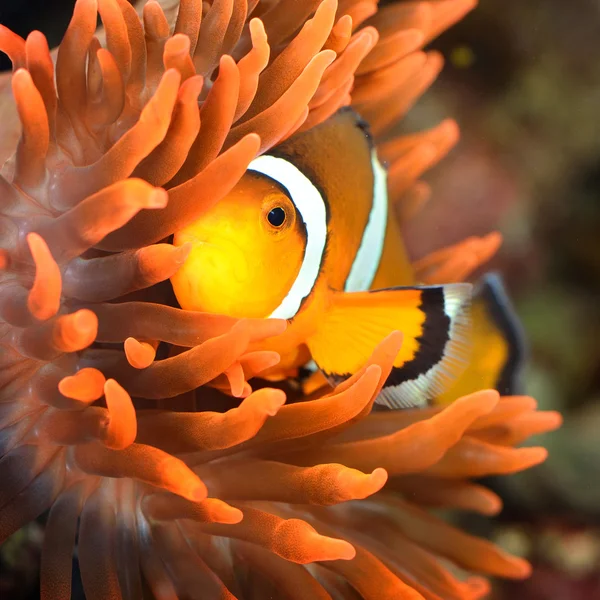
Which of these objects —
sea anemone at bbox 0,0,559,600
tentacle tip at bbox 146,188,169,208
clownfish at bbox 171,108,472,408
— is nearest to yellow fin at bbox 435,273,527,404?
clownfish at bbox 171,108,472,408

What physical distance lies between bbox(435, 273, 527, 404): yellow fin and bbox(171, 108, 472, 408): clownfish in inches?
6.2

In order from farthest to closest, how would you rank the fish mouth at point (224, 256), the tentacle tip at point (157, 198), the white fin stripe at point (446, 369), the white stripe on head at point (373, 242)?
1. the white stripe on head at point (373, 242)
2. the white fin stripe at point (446, 369)
3. the fish mouth at point (224, 256)
4. the tentacle tip at point (157, 198)

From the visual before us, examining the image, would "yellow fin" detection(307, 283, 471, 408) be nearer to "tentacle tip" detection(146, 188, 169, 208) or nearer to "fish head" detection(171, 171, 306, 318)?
"fish head" detection(171, 171, 306, 318)

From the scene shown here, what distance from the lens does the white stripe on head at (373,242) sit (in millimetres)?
1044


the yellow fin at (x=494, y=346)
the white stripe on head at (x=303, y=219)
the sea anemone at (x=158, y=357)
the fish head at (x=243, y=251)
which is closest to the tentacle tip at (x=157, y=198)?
the sea anemone at (x=158, y=357)

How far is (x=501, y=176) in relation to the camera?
1635mm

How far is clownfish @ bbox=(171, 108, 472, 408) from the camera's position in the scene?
0.78 m

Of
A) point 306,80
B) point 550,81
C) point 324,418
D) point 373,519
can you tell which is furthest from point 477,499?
point 550,81

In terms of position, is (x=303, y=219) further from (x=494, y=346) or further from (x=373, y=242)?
(x=494, y=346)

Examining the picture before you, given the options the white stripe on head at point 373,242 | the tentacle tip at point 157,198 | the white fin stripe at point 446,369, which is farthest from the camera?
the white stripe on head at point 373,242

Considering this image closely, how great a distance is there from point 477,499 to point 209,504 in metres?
0.50

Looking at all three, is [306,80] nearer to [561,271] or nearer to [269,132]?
[269,132]

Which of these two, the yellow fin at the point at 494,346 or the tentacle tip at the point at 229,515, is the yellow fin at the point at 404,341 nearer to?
the yellow fin at the point at 494,346

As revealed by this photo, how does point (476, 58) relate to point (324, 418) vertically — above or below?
above
